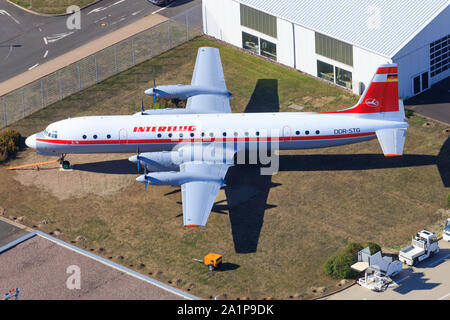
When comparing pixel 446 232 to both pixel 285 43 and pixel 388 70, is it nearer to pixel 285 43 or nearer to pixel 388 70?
pixel 388 70

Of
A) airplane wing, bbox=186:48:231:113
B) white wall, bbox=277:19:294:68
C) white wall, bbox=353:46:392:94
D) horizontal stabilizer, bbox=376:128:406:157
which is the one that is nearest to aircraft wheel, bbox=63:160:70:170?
airplane wing, bbox=186:48:231:113

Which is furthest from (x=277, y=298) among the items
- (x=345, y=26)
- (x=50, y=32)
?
(x=50, y=32)

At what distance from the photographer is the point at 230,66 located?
8419 cm

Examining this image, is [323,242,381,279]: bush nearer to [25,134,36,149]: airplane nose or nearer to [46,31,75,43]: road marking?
[25,134,36,149]: airplane nose

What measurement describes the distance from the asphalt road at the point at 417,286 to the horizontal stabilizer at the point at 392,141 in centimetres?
1091

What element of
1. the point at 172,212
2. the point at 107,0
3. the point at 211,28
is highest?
the point at 107,0

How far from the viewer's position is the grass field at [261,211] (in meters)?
55.7

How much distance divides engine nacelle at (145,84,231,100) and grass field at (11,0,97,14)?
3180cm

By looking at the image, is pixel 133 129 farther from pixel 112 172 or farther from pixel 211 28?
pixel 211 28

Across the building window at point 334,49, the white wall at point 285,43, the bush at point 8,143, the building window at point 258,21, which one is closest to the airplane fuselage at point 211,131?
the bush at point 8,143

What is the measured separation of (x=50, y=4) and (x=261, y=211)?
172ft

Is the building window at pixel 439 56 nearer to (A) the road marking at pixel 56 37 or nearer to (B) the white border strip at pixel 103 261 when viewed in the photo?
(B) the white border strip at pixel 103 261

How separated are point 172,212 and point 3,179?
17.2m

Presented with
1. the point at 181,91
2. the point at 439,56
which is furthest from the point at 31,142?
the point at 439,56
